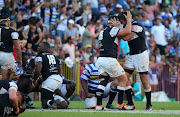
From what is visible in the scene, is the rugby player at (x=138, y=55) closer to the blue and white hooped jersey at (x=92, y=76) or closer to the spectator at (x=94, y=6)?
the blue and white hooped jersey at (x=92, y=76)

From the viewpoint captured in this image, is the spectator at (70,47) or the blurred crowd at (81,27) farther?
the spectator at (70,47)

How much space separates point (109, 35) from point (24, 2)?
29.7 feet

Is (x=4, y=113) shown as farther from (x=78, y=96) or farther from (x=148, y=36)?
(x=148, y=36)

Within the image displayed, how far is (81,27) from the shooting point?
18.2m

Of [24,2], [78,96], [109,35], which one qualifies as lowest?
[78,96]

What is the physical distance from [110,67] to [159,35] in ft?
36.8

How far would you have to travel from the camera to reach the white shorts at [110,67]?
8.99m

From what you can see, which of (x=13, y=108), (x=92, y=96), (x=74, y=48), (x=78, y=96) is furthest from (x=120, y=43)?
(x=13, y=108)

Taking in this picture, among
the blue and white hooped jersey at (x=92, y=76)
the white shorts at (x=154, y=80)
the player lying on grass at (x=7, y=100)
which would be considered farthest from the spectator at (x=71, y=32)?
the player lying on grass at (x=7, y=100)

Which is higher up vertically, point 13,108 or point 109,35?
point 109,35

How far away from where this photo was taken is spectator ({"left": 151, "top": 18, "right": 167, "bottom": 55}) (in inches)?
774

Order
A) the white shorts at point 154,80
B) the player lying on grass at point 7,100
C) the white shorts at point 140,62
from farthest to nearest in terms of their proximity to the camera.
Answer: the white shorts at point 154,80 → the white shorts at point 140,62 → the player lying on grass at point 7,100

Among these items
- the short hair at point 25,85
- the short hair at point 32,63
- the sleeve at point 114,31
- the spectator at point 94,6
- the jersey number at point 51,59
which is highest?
the spectator at point 94,6

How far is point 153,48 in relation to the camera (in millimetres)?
19188
